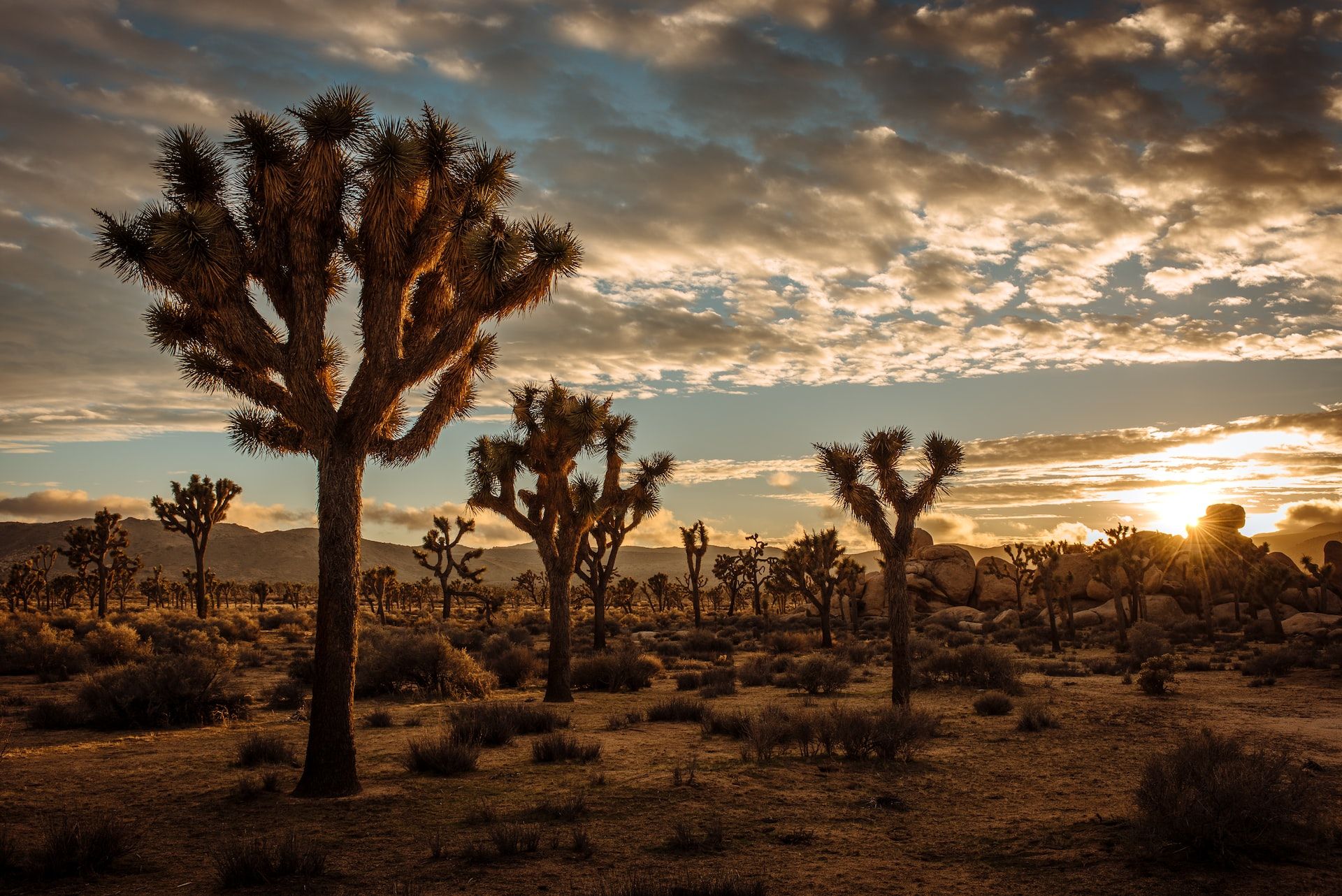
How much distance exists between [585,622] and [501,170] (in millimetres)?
42176

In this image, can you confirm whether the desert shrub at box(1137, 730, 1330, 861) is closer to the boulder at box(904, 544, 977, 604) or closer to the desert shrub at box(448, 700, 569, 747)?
the desert shrub at box(448, 700, 569, 747)

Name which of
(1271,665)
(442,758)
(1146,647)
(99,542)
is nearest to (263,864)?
(442,758)

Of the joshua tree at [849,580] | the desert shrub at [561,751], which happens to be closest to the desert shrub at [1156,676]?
the desert shrub at [561,751]

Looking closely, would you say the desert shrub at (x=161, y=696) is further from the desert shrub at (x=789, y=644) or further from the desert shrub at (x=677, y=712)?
the desert shrub at (x=789, y=644)

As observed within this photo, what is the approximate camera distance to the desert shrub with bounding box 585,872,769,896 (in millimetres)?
5812

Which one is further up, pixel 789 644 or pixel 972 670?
pixel 972 670

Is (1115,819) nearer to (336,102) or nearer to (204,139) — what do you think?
(336,102)

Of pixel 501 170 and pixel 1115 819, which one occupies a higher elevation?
pixel 501 170

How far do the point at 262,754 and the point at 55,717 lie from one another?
5.92 m

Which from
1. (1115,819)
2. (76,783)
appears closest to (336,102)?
(76,783)

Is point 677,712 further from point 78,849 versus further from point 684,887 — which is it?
point 78,849

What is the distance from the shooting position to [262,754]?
1098 centimetres

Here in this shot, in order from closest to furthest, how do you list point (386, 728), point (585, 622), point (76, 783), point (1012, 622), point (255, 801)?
point (255, 801), point (76, 783), point (386, 728), point (1012, 622), point (585, 622)

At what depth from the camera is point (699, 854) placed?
24.3 ft
